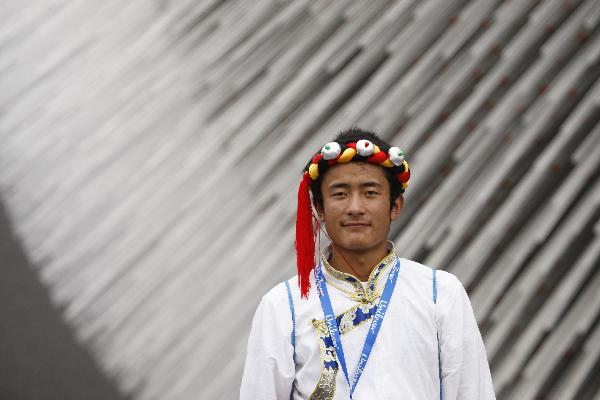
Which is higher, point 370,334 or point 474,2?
point 474,2

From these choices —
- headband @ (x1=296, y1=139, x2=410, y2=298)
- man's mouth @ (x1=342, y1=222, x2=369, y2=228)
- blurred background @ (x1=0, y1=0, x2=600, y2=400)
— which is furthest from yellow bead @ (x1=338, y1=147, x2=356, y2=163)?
blurred background @ (x1=0, y1=0, x2=600, y2=400)

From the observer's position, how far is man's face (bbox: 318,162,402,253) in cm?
147

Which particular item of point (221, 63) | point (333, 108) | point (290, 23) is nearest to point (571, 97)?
point (333, 108)

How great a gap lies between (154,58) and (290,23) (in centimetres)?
56

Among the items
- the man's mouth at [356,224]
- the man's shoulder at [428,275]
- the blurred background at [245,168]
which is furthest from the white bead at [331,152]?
the blurred background at [245,168]

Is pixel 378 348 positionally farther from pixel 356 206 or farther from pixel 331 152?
pixel 331 152

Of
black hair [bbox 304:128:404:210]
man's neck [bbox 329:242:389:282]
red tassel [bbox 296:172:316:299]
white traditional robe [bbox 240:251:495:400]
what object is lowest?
white traditional robe [bbox 240:251:495:400]

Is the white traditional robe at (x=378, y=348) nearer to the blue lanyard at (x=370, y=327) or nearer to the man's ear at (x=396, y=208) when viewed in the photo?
the blue lanyard at (x=370, y=327)

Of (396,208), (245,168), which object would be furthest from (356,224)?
(245,168)

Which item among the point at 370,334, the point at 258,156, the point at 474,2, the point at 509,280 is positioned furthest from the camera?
the point at 258,156

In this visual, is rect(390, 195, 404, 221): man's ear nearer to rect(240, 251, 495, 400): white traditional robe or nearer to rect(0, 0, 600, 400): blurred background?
rect(240, 251, 495, 400): white traditional robe

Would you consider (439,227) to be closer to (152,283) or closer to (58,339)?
(152,283)

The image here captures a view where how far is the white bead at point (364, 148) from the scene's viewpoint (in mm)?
1515

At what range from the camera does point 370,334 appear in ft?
4.76
